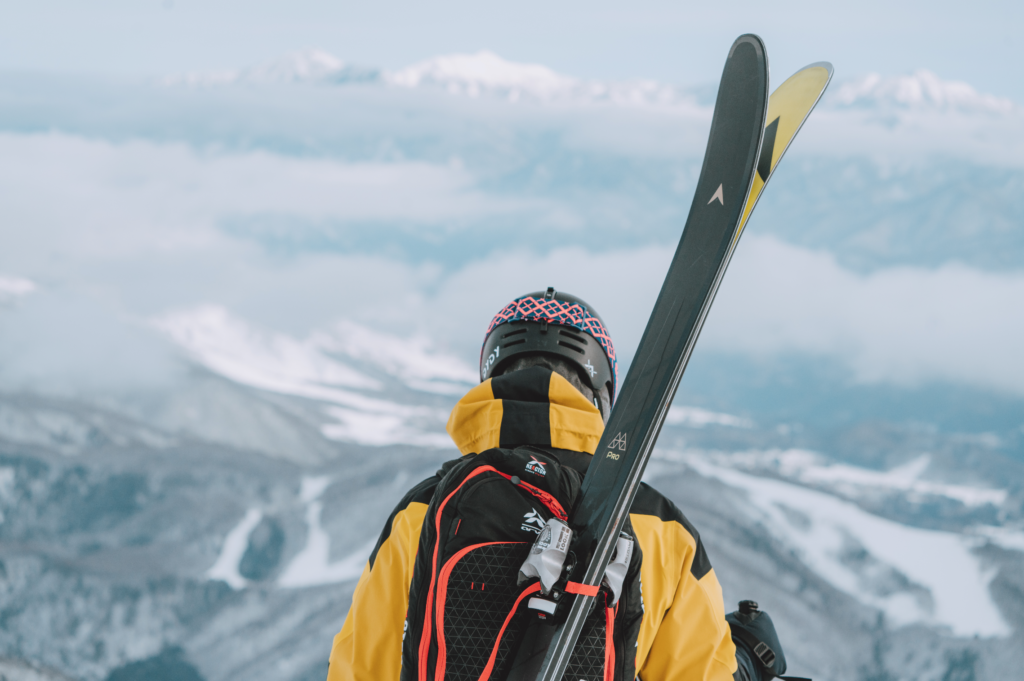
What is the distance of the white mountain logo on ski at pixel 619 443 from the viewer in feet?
9.40

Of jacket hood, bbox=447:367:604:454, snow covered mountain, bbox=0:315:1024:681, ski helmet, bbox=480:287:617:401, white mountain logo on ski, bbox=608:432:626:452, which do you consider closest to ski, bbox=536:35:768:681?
white mountain logo on ski, bbox=608:432:626:452

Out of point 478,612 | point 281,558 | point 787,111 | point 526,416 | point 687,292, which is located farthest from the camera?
point 281,558

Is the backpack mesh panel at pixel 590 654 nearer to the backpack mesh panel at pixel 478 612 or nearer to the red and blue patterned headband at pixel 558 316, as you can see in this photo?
the backpack mesh panel at pixel 478 612

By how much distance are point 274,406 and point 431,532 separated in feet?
541

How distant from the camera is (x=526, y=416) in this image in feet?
9.29

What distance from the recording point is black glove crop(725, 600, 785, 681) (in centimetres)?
358

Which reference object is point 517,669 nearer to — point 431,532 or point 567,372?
point 431,532

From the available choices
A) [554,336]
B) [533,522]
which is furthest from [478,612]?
[554,336]

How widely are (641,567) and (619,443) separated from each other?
502mm

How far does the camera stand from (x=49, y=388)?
164 m

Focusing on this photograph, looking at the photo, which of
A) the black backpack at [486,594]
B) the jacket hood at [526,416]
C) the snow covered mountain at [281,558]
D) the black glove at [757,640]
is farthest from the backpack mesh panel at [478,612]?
the snow covered mountain at [281,558]

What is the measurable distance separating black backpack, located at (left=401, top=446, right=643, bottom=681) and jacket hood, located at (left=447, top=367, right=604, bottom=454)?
0.75 ft

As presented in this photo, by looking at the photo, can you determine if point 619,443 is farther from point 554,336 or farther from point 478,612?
point 554,336

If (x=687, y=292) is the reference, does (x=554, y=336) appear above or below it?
below
